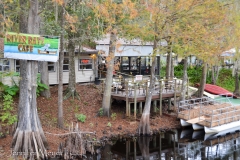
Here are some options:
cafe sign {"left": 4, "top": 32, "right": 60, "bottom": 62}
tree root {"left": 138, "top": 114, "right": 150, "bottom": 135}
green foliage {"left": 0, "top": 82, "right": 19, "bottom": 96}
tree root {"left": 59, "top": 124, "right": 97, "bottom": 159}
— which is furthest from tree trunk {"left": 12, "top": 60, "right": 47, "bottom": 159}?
tree root {"left": 138, "top": 114, "right": 150, "bottom": 135}

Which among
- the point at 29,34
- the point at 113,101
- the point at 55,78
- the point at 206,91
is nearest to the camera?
the point at 29,34

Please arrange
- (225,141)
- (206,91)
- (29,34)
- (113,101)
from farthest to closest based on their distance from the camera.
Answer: (206,91) < (113,101) < (225,141) < (29,34)

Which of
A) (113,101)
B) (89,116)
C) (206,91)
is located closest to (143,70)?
(206,91)

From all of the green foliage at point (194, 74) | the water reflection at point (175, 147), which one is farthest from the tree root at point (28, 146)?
the green foliage at point (194, 74)

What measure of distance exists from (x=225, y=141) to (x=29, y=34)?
454 inches

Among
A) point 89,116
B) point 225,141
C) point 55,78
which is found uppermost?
point 55,78

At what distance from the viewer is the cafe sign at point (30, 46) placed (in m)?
10.5

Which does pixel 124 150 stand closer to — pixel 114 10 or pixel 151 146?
pixel 151 146

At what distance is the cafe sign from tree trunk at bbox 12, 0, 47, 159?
398mm

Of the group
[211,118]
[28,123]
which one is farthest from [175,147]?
[28,123]

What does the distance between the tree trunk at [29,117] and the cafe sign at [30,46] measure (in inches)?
15.7

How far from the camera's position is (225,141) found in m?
14.6

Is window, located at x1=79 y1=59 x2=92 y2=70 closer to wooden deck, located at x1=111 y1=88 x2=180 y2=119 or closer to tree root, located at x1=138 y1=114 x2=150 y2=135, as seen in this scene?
wooden deck, located at x1=111 y1=88 x2=180 y2=119

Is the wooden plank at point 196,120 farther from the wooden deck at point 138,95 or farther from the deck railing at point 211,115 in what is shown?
the wooden deck at point 138,95
